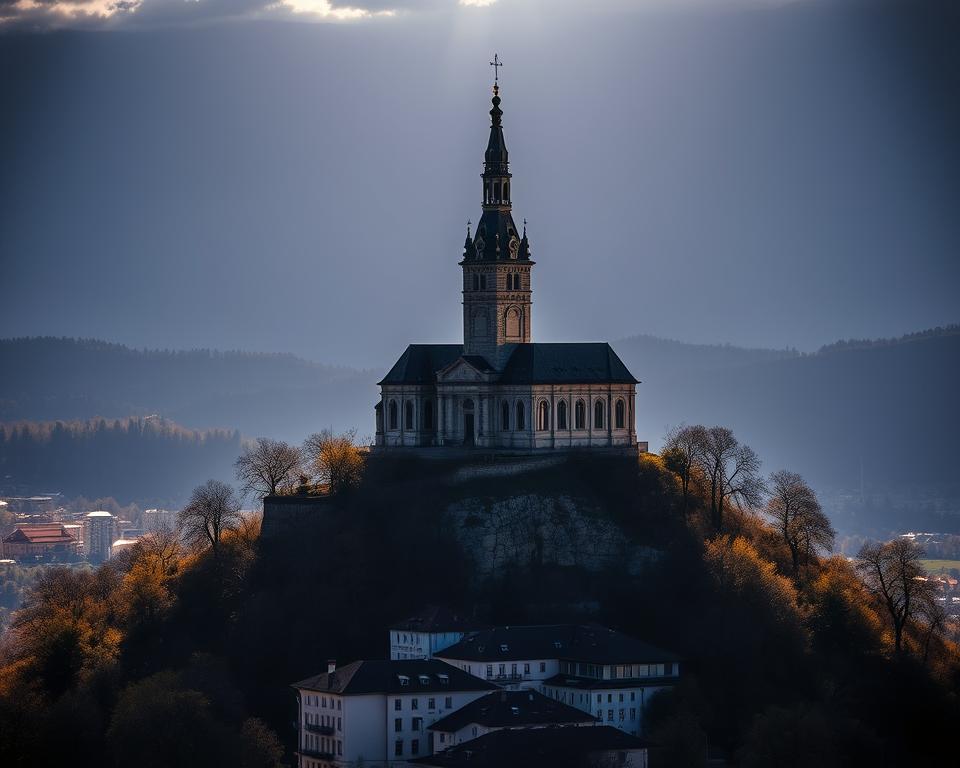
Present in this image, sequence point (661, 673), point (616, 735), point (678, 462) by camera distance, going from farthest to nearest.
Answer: point (678, 462) → point (661, 673) → point (616, 735)

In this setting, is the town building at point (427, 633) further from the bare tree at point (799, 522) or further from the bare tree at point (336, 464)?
the bare tree at point (799, 522)

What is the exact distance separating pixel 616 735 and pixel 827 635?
1829 centimetres

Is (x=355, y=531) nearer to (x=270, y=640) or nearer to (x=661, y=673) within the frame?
(x=270, y=640)

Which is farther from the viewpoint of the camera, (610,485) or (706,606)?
(610,485)

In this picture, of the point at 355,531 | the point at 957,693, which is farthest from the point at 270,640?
the point at 957,693

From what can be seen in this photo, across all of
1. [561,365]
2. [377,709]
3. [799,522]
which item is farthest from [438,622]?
[799,522]

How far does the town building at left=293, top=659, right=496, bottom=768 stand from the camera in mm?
104500

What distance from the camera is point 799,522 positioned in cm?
12681

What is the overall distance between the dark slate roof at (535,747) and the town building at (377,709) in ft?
7.60

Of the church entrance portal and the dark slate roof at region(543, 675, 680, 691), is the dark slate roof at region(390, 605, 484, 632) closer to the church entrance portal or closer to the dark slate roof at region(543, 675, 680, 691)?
the dark slate roof at region(543, 675, 680, 691)

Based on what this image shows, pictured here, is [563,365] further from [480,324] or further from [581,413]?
[480,324]

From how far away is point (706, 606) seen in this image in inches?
4601

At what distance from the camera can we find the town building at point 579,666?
107875mm

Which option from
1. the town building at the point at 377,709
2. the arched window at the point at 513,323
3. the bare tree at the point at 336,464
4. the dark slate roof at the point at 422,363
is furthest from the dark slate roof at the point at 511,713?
the dark slate roof at the point at 422,363
